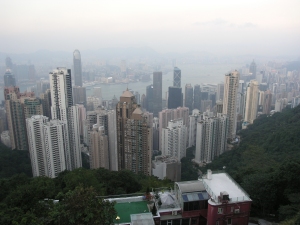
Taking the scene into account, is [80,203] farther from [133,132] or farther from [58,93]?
[58,93]

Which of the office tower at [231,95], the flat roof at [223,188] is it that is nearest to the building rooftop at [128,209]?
the flat roof at [223,188]

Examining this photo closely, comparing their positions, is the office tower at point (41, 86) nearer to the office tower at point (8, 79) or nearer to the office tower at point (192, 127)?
the office tower at point (8, 79)

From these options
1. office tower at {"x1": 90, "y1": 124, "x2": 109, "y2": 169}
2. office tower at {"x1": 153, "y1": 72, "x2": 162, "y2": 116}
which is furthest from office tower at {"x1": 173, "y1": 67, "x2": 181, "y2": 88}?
office tower at {"x1": 90, "y1": 124, "x2": 109, "y2": 169}

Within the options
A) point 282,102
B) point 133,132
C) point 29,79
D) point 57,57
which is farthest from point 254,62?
point 133,132

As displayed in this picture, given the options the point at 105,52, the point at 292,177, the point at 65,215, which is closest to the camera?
the point at 65,215

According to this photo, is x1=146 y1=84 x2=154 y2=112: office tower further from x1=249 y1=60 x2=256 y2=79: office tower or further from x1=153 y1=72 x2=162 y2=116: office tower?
x1=249 y1=60 x2=256 y2=79: office tower
